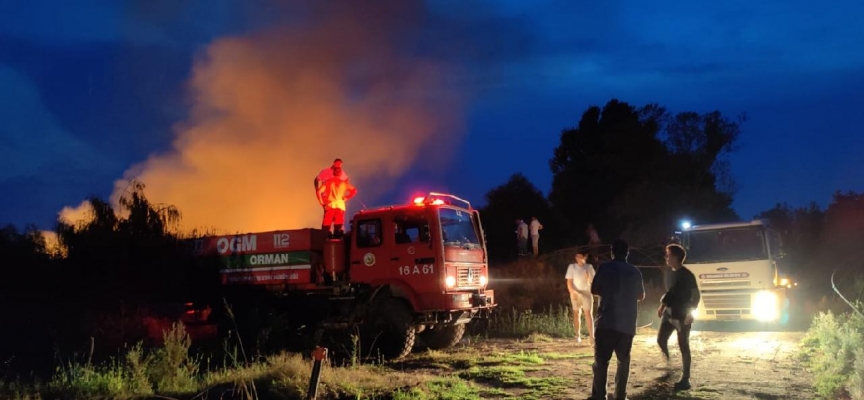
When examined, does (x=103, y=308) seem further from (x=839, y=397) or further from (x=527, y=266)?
(x=839, y=397)

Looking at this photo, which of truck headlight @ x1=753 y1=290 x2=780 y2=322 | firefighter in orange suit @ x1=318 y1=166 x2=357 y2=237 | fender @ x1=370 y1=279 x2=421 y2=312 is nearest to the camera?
fender @ x1=370 y1=279 x2=421 y2=312

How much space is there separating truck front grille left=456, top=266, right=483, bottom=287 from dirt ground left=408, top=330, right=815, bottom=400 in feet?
4.03

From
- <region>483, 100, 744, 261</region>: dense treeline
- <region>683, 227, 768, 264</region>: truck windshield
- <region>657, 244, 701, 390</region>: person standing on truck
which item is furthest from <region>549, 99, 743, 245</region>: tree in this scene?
<region>657, 244, 701, 390</region>: person standing on truck

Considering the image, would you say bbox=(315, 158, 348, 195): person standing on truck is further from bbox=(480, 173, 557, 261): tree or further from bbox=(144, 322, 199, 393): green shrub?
bbox=(480, 173, 557, 261): tree

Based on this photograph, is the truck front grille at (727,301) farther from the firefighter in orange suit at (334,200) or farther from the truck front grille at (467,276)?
the firefighter in orange suit at (334,200)

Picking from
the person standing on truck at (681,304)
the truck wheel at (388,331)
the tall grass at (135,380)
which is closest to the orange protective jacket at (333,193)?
the truck wheel at (388,331)

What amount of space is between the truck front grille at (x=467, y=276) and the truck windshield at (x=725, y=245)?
5.09m

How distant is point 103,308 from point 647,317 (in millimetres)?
12028

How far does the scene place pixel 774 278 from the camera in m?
13.0

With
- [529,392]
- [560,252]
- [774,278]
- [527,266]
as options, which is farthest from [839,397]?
[560,252]

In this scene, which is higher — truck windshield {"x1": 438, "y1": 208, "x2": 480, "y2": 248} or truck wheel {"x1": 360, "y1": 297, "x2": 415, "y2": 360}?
truck windshield {"x1": 438, "y1": 208, "x2": 480, "y2": 248}

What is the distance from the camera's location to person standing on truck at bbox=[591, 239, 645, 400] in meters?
6.15

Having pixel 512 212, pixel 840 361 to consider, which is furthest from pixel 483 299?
pixel 512 212

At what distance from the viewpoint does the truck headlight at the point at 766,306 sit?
12.9 metres
